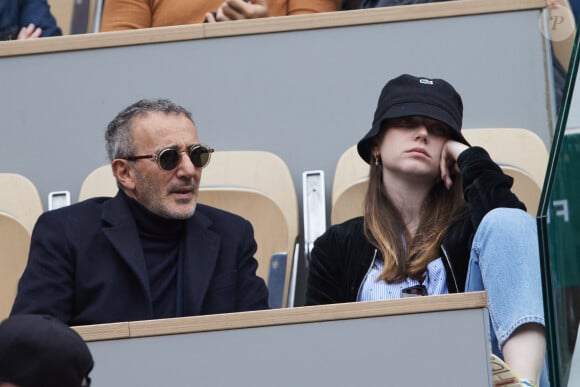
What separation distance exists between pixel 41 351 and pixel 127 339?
0.91 metres

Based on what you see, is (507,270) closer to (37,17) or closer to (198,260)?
(198,260)

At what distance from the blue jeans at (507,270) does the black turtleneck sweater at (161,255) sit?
0.80 metres

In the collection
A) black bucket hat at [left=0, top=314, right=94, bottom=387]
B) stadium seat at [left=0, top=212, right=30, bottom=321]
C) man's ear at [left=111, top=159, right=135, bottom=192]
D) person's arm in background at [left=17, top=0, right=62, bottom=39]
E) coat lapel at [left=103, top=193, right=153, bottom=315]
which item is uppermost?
person's arm in background at [left=17, top=0, right=62, bottom=39]

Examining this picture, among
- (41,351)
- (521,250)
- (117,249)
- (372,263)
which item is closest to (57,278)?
(117,249)

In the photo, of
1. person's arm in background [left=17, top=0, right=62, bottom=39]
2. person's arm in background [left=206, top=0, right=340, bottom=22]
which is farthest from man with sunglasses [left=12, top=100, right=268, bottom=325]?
person's arm in background [left=17, top=0, right=62, bottom=39]

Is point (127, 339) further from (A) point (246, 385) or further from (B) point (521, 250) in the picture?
(B) point (521, 250)

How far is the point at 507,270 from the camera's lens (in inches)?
149

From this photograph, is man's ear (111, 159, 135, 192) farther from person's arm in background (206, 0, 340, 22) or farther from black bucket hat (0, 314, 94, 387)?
black bucket hat (0, 314, 94, 387)

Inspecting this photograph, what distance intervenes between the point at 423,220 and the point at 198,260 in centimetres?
65

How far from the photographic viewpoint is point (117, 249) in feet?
13.5

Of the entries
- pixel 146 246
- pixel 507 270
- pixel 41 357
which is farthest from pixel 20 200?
pixel 41 357

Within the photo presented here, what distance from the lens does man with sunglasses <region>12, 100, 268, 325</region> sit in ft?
13.4

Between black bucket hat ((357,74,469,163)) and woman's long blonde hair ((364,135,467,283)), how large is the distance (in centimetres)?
14

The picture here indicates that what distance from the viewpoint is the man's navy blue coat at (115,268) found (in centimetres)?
406
